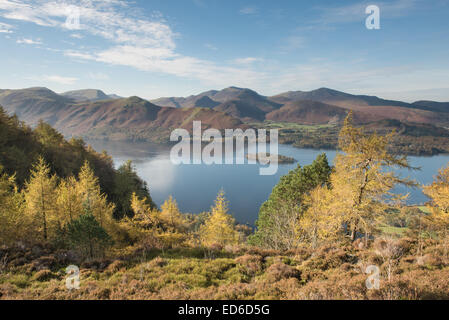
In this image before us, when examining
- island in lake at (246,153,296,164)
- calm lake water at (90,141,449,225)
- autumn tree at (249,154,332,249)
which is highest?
autumn tree at (249,154,332,249)

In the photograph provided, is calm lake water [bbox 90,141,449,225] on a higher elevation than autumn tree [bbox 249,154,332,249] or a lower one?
lower

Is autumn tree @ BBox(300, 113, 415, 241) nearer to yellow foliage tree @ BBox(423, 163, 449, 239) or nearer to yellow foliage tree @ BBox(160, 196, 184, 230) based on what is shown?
yellow foliage tree @ BBox(423, 163, 449, 239)

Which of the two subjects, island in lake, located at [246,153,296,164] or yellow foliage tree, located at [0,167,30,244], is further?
island in lake, located at [246,153,296,164]

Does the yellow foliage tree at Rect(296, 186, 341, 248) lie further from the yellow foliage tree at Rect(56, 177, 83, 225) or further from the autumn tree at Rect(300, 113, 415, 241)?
the yellow foliage tree at Rect(56, 177, 83, 225)

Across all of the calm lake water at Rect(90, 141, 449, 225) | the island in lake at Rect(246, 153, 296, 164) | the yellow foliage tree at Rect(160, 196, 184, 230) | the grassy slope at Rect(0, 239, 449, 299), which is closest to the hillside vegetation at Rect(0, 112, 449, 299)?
the grassy slope at Rect(0, 239, 449, 299)

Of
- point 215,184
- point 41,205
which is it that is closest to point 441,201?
point 41,205

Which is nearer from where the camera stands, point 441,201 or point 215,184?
point 441,201

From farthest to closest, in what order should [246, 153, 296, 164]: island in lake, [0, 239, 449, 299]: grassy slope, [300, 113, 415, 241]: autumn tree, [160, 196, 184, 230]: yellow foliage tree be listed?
[246, 153, 296, 164]: island in lake → [160, 196, 184, 230]: yellow foliage tree → [300, 113, 415, 241]: autumn tree → [0, 239, 449, 299]: grassy slope

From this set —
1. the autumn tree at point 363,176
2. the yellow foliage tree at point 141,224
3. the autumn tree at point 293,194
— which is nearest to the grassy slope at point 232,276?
the autumn tree at point 363,176

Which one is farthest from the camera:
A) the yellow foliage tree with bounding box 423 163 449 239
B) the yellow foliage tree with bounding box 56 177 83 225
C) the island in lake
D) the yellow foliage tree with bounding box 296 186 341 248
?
the island in lake

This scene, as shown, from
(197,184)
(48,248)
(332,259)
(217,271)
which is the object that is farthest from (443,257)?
(197,184)

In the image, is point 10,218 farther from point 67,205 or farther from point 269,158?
point 269,158

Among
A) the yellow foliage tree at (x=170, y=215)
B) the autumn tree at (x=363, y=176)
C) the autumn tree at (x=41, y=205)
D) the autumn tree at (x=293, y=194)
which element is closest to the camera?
the autumn tree at (x=363, y=176)

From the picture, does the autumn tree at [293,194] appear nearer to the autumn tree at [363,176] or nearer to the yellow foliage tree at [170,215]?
the autumn tree at [363,176]
